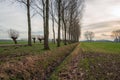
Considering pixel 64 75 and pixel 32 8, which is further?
pixel 32 8

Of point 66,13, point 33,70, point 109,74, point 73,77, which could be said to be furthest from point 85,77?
point 66,13

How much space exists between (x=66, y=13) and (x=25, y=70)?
45.2 m

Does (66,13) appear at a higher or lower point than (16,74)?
higher

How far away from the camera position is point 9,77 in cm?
880

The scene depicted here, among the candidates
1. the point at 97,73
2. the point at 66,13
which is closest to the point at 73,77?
the point at 97,73

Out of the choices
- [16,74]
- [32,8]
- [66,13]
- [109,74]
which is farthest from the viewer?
[66,13]

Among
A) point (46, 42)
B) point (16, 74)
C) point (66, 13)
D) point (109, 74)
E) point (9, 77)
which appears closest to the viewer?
point (9, 77)

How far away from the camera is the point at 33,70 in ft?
36.9

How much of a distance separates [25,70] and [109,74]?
4.20 metres

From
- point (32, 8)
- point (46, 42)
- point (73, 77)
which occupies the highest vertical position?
point (32, 8)

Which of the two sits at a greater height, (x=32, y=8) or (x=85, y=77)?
(x=32, y=8)

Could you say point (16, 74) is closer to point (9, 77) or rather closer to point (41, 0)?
point (9, 77)

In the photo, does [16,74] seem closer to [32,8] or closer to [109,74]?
[109,74]

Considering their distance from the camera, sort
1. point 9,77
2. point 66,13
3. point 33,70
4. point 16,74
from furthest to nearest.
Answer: point 66,13 → point 33,70 → point 16,74 → point 9,77
